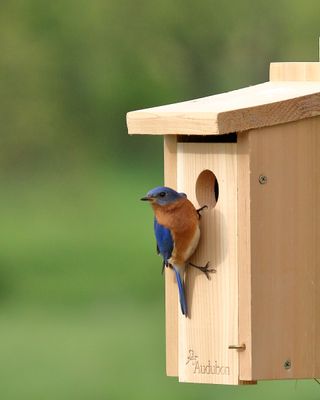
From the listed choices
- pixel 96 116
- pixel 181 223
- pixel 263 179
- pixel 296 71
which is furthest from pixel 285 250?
pixel 96 116

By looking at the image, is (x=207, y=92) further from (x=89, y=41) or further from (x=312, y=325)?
(x=312, y=325)

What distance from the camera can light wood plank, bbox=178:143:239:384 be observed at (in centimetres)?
607

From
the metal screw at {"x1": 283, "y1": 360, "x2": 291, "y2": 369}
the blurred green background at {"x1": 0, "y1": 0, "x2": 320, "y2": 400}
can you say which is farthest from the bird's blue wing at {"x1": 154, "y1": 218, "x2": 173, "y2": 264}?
the blurred green background at {"x1": 0, "y1": 0, "x2": 320, "y2": 400}

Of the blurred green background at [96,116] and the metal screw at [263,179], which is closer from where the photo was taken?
the metal screw at [263,179]

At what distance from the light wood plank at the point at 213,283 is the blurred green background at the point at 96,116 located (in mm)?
10256

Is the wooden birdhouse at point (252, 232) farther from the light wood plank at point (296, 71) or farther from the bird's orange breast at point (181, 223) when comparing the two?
the light wood plank at point (296, 71)

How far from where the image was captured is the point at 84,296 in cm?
1727

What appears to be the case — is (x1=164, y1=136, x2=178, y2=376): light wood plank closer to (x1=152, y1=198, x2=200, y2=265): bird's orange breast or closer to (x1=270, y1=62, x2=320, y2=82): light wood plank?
(x1=152, y1=198, x2=200, y2=265): bird's orange breast

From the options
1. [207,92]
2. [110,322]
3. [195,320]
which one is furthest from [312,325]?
[207,92]

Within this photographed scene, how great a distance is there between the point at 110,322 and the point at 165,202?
10.1 metres

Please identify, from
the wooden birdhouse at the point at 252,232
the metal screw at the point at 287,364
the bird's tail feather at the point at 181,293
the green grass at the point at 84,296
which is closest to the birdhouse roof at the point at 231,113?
the wooden birdhouse at the point at 252,232

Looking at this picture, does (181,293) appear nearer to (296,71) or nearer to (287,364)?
(287,364)

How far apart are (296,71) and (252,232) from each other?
0.75 meters

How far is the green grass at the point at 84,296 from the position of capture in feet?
44.7
